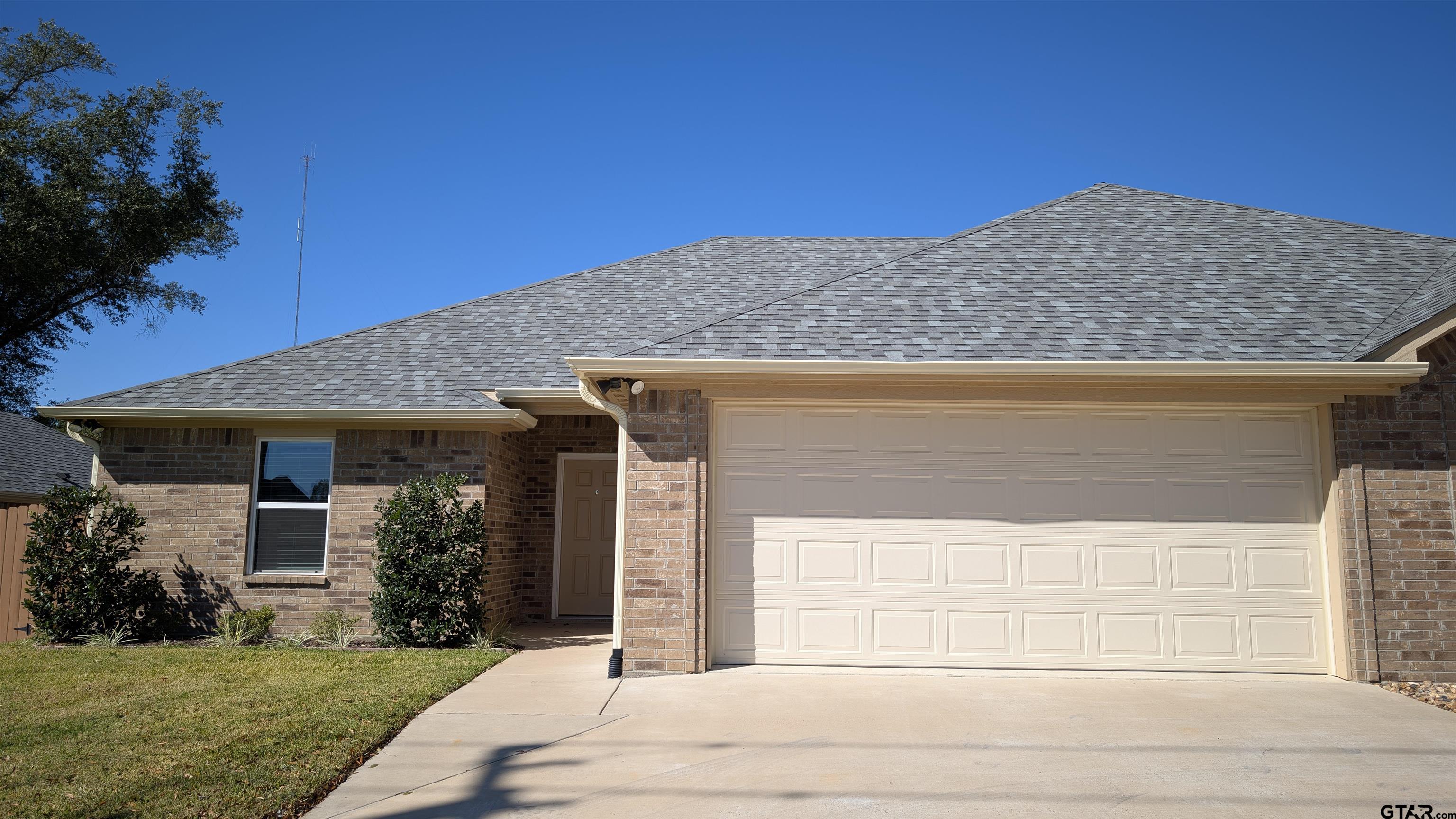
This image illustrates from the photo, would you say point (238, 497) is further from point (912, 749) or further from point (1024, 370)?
point (1024, 370)

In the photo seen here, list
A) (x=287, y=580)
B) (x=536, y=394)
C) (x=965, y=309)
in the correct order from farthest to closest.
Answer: (x=536, y=394) → (x=287, y=580) → (x=965, y=309)

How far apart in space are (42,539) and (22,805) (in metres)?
7.16

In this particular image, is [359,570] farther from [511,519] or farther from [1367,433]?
→ [1367,433]

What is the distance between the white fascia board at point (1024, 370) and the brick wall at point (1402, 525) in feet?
1.32

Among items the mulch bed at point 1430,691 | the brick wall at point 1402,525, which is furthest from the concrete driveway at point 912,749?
the brick wall at point 1402,525

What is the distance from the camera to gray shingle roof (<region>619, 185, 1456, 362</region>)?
887cm

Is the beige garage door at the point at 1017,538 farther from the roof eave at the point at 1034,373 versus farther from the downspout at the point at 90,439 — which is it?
the downspout at the point at 90,439

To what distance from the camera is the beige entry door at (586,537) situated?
45.1 feet

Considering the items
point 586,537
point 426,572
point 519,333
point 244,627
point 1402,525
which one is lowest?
point 244,627

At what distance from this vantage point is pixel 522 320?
48.0ft

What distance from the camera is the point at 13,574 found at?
11.9 metres

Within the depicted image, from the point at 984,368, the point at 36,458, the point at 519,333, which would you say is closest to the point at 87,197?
the point at 36,458

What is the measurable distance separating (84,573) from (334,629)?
2950mm

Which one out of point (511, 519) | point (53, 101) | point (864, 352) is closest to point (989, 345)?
point (864, 352)
